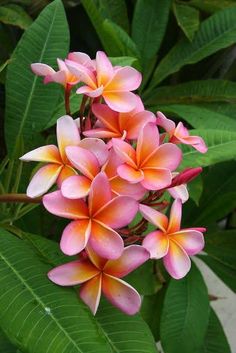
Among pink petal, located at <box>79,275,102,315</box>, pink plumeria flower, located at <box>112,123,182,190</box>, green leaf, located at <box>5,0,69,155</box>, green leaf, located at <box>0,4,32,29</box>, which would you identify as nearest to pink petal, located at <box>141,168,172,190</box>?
pink plumeria flower, located at <box>112,123,182,190</box>

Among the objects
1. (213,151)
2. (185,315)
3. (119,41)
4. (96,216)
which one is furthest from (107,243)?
(119,41)

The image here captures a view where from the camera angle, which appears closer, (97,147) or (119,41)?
(97,147)

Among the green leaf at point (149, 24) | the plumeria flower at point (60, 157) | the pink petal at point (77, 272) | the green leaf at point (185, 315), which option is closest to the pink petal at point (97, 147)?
the plumeria flower at point (60, 157)

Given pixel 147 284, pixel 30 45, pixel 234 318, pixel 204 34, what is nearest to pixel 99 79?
pixel 30 45

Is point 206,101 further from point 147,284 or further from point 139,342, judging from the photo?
point 139,342

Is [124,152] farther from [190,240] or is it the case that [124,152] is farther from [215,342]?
[215,342]
